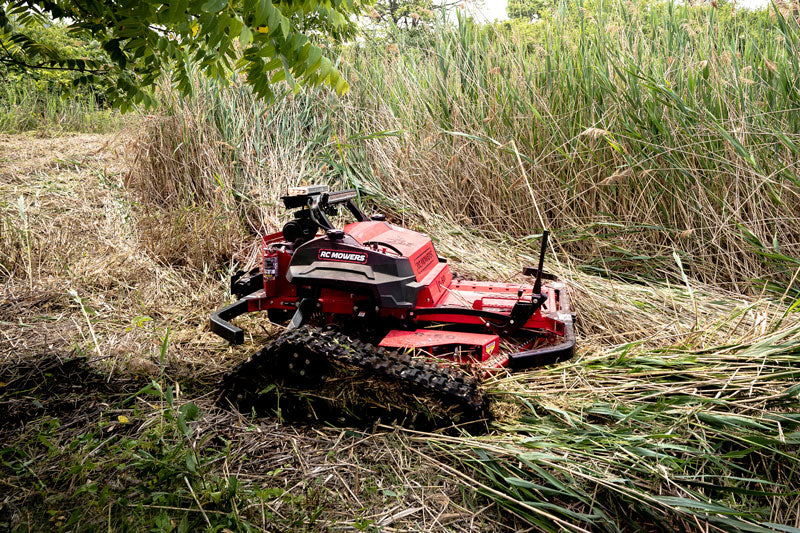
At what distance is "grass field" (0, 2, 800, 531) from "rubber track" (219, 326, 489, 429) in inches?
3.9

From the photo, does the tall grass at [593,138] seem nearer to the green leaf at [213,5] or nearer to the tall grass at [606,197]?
the tall grass at [606,197]

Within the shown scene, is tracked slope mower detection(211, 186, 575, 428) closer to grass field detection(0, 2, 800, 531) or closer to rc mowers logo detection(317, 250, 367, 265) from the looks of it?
rc mowers logo detection(317, 250, 367, 265)

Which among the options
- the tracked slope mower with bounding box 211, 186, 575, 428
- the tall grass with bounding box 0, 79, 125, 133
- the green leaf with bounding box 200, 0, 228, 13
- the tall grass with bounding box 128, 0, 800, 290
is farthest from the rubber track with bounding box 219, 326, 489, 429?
the tall grass with bounding box 0, 79, 125, 133

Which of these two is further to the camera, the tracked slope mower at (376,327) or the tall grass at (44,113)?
the tall grass at (44,113)

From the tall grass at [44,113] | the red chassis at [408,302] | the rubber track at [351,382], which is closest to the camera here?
the rubber track at [351,382]

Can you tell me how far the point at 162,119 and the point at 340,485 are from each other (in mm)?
4365

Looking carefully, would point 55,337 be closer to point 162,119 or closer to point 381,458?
point 381,458

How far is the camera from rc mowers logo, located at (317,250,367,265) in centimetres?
286

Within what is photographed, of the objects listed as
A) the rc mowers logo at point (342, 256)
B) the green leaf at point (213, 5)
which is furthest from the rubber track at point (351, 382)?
the green leaf at point (213, 5)

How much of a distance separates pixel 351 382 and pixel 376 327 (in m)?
0.48

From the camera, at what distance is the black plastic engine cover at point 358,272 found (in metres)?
2.82

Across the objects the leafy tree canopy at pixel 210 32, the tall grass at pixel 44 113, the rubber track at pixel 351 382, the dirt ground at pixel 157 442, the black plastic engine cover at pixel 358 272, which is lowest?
the dirt ground at pixel 157 442

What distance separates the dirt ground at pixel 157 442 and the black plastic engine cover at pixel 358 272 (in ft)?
2.22

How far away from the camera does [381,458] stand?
231 cm
